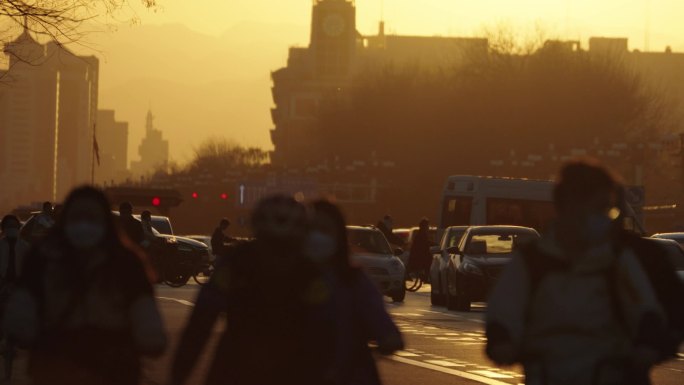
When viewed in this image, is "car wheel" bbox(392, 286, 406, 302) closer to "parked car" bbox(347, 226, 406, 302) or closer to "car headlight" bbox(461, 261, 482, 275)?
"parked car" bbox(347, 226, 406, 302)

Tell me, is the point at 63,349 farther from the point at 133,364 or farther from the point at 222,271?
the point at 222,271

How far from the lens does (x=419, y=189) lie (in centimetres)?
10844

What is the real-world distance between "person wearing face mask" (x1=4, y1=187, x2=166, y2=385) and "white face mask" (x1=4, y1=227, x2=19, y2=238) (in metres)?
8.35

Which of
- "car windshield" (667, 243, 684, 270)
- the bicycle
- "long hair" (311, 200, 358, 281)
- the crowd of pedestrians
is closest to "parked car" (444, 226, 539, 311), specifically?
"car windshield" (667, 243, 684, 270)

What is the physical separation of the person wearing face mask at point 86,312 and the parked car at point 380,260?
26422 mm

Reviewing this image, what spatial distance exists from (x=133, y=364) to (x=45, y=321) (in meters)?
0.39

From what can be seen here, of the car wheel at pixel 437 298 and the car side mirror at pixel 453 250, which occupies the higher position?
the car side mirror at pixel 453 250

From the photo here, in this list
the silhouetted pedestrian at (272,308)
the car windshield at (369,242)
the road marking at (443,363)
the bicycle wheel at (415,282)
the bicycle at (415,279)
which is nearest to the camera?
the silhouetted pedestrian at (272,308)

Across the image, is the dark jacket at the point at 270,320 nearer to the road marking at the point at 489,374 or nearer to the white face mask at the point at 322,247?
the white face mask at the point at 322,247

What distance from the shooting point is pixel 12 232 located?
16.3 metres

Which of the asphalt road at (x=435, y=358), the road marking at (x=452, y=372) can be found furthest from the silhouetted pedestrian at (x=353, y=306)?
the road marking at (x=452, y=372)

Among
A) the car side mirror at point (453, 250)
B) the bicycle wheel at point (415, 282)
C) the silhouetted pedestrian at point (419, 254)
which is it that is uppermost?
the car side mirror at point (453, 250)

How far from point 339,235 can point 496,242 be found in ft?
81.9

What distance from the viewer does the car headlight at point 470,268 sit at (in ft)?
105
